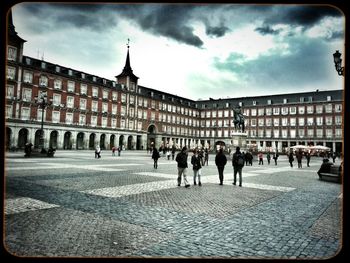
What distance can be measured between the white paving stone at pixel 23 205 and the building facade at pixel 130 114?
30.4 m

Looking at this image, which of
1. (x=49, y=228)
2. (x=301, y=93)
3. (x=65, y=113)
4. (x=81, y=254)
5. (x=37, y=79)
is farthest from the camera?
(x=301, y=93)

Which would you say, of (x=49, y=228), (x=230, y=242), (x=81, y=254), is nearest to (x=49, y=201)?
(x=49, y=228)

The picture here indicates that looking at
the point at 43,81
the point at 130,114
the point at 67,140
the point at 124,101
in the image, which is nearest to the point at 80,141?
the point at 67,140

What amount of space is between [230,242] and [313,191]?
7167 mm

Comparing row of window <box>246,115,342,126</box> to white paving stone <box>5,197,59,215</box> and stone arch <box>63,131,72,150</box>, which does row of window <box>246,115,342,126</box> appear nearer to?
stone arch <box>63,131,72,150</box>

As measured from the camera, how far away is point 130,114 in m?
60.7

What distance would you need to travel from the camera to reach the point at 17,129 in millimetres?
40594

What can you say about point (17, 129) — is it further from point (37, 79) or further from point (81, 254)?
point (81, 254)

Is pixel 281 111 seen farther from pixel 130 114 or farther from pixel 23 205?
pixel 23 205

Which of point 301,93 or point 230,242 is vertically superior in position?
point 301,93

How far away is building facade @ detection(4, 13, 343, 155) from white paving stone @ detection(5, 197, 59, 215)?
30.4m

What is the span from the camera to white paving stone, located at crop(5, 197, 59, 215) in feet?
20.2

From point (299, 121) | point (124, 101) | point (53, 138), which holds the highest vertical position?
point (124, 101)

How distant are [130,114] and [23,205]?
180ft
